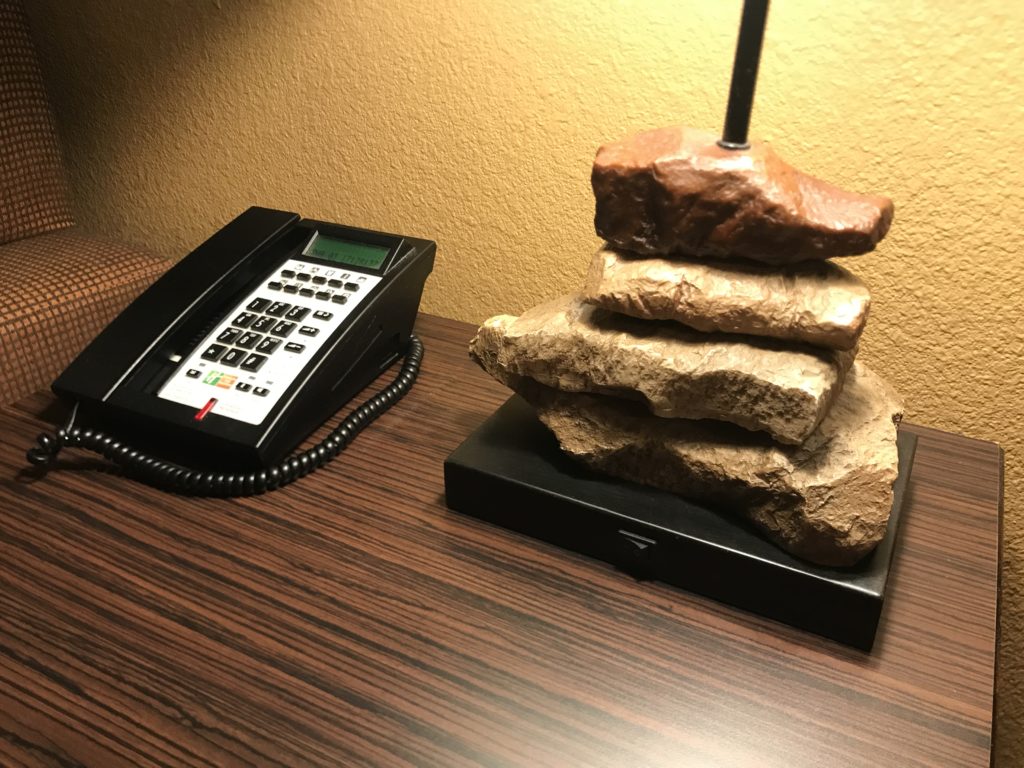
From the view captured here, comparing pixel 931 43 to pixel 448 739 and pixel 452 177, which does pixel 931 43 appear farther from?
pixel 448 739

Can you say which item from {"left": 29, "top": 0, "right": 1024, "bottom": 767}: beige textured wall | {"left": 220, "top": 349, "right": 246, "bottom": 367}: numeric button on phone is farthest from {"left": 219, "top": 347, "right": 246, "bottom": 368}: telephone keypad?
{"left": 29, "top": 0, "right": 1024, "bottom": 767}: beige textured wall

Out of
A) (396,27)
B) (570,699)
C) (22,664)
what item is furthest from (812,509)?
(396,27)

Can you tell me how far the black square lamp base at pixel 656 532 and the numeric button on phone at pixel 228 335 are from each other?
0.27 metres

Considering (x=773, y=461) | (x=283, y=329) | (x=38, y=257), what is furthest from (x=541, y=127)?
(x=38, y=257)

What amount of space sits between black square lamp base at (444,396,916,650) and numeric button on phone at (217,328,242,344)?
27 centimetres

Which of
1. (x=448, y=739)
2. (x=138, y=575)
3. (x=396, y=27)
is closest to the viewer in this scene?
(x=448, y=739)

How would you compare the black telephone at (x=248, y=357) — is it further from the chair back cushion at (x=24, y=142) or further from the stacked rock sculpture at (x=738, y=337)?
Answer: the chair back cushion at (x=24, y=142)

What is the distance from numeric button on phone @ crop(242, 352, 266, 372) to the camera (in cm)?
79

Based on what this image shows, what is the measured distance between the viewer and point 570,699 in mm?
553

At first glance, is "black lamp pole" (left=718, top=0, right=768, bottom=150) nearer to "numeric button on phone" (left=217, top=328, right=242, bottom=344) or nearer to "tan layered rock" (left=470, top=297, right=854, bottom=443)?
"tan layered rock" (left=470, top=297, right=854, bottom=443)

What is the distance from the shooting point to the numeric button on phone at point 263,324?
83 centimetres

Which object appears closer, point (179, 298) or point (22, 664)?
point (22, 664)

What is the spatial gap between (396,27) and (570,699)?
2.52 ft

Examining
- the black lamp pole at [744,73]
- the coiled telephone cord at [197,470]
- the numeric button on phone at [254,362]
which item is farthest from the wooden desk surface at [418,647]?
the black lamp pole at [744,73]
